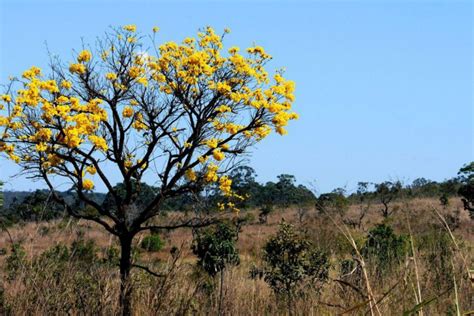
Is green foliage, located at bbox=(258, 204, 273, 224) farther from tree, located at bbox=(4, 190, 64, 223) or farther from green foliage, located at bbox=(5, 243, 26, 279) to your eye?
green foliage, located at bbox=(5, 243, 26, 279)

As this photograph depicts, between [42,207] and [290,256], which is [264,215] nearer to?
[290,256]

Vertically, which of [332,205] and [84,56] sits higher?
[84,56]

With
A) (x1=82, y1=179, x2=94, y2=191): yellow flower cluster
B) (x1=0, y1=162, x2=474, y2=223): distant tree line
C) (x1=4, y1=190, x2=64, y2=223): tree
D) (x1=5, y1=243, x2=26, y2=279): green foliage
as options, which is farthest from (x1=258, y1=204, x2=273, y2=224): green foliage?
(x1=5, y1=243, x2=26, y2=279): green foliage

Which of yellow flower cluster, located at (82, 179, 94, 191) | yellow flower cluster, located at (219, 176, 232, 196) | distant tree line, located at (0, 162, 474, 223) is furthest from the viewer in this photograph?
distant tree line, located at (0, 162, 474, 223)

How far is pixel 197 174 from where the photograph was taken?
1070 centimetres

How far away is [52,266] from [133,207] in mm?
6059

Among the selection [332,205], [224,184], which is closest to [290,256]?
[224,184]

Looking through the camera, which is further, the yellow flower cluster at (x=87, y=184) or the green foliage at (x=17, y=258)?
the yellow flower cluster at (x=87, y=184)

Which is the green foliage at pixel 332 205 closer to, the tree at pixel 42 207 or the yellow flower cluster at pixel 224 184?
the tree at pixel 42 207

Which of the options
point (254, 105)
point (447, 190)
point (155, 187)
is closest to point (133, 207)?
point (155, 187)

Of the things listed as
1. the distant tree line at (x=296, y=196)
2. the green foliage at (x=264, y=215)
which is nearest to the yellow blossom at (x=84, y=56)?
the distant tree line at (x=296, y=196)

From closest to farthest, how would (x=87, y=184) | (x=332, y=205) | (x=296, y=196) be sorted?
(x=332, y=205)
(x=87, y=184)
(x=296, y=196)

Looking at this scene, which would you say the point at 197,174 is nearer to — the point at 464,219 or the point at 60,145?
the point at 60,145

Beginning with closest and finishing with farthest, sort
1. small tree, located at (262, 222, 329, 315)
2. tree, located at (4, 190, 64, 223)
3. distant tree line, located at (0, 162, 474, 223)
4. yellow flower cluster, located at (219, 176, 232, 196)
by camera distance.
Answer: tree, located at (4, 190, 64, 223)
yellow flower cluster, located at (219, 176, 232, 196)
small tree, located at (262, 222, 329, 315)
distant tree line, located at (0, 162, 474, 223)
